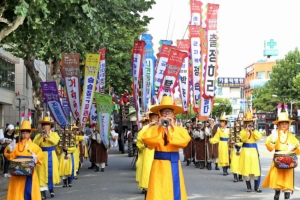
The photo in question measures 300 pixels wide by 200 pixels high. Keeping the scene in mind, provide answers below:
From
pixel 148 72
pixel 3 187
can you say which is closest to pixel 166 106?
pixel 3 187

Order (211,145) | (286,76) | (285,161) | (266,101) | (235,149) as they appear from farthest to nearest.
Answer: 1. (266,101)
2. (286,76)
3. (211,145)
4. (235,149)
5. (285,161)

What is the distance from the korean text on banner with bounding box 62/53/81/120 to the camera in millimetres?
18562

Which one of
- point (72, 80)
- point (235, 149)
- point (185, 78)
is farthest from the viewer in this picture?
point (185, 78)

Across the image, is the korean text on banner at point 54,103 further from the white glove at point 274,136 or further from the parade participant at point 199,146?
the white glove at point 274,136

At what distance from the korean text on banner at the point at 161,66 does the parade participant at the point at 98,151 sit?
3.01 m

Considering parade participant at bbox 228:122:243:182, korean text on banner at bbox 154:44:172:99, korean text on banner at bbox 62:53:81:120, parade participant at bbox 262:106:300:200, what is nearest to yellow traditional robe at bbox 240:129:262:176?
parade participant at bbox 228:122:243:182

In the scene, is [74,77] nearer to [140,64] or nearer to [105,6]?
[140,64]

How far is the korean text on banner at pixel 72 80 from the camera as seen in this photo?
18.6 m

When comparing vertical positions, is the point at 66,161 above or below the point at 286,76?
below

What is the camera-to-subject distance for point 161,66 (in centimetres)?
2066

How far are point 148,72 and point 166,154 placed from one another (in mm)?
11126

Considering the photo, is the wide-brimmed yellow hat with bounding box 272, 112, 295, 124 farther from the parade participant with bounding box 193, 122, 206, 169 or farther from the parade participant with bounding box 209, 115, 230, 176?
the parade participant with bounding box 193, 122, 206, 169

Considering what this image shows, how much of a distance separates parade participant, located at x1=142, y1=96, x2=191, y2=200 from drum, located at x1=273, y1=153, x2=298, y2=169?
123 inches

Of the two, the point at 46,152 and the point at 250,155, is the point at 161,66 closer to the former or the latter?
the point at 250,155
